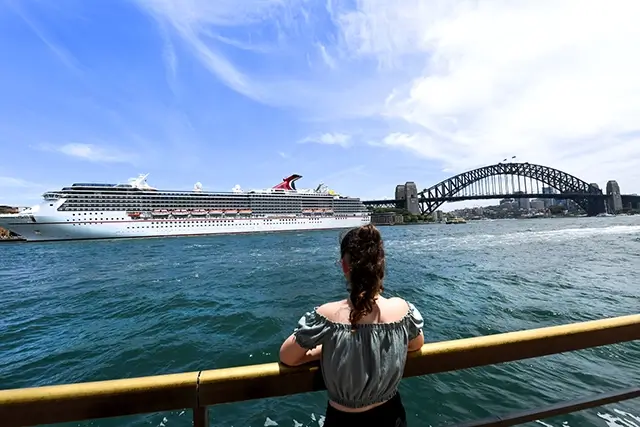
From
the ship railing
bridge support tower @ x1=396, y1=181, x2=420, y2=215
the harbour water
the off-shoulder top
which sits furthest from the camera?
bridge support tower @ x1=396, y1=181, x2=420, y2=215

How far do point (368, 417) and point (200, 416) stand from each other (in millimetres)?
682

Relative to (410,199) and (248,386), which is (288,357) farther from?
(410,199)

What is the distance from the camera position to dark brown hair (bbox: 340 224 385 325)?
1369 mm

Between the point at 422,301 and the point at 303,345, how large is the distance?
27.6ft

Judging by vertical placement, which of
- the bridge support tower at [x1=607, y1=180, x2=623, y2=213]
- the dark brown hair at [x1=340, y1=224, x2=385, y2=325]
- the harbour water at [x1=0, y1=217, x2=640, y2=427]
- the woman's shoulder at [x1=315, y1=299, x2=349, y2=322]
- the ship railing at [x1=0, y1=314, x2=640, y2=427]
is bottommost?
the harbour water at [x1=0, y1=217, x2=640, y2=427]

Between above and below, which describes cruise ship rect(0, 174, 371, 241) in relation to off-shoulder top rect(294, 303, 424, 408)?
above

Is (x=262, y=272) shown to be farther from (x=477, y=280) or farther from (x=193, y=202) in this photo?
(x=193, y=202)

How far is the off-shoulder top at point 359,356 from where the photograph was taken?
1.29m

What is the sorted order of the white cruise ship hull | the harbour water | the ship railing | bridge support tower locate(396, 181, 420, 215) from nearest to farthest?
the ship railing, the harbour water, the white cruise ship hull, bridge support tower locate(396, 181, 420, 215)

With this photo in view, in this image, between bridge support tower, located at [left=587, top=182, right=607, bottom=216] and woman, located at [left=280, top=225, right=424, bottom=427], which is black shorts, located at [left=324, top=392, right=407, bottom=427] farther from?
bridge support tower, located at [left=587, top=182, right=607, bottom=216]

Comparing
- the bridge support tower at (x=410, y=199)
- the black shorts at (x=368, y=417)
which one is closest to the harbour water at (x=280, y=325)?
the black shorts at (x=368, y=417)

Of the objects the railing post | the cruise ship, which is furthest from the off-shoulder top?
the cruise ship

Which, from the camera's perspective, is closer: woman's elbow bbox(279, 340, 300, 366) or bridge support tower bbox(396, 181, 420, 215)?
woman's elbow bbox(279, 340, 300, 366)

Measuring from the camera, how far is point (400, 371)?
135 cm
